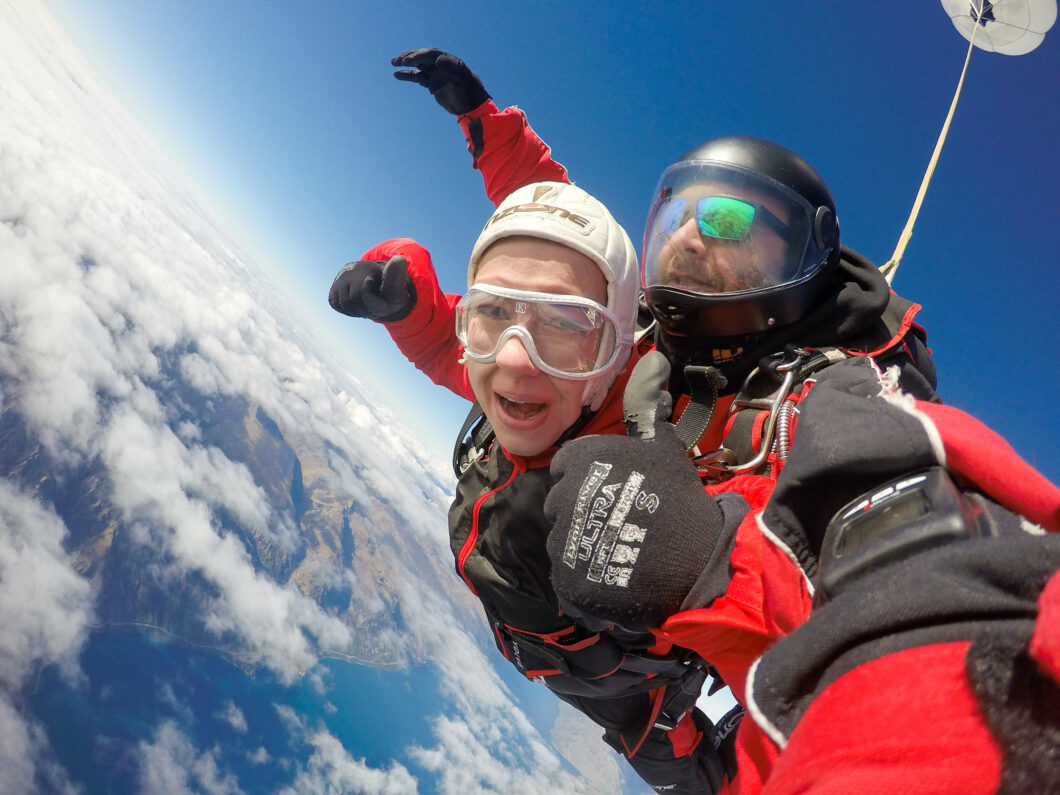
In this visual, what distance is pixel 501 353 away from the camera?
145 cm

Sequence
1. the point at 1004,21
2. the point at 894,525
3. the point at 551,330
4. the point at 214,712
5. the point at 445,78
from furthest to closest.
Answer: the point at 214,712 → the point at 1004,21 → the point at 445,78 → the point at 551,330 → the point at 894,525

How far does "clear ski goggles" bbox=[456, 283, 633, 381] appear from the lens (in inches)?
57.4

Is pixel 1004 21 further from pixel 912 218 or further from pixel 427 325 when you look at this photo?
pixel 427 325

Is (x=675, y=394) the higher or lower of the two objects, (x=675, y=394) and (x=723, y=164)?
the lower

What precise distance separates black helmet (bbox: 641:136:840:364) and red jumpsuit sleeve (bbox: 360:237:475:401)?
128cm

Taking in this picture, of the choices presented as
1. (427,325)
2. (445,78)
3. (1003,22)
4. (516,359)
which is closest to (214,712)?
(427,325)

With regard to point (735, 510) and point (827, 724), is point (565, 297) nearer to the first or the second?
point (735, 510)

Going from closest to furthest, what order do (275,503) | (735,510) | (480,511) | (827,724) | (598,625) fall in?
(827,724) → (735,510) → (598,625) → (480,511) → (275,503)

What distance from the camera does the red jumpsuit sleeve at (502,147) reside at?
9.83ft

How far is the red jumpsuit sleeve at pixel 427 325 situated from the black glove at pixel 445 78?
1.01m

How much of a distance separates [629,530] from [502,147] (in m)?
2.87

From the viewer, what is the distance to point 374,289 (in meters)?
2.44

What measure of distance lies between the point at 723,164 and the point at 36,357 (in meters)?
77.6

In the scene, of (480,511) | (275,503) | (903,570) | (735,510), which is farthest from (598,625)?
(275,503)
